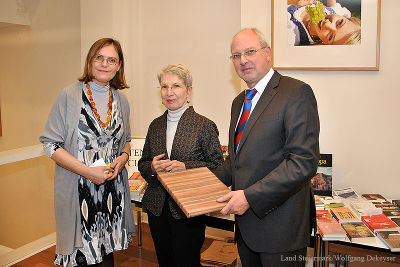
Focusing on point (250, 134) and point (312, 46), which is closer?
point (250, 134)

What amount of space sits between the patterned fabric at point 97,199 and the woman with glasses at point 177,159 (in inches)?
9.0

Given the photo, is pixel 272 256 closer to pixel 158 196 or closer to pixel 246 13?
pixel 158 196

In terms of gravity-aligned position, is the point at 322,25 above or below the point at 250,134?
above

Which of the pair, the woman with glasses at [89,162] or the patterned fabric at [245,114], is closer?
the patterned fabric at [245,114]

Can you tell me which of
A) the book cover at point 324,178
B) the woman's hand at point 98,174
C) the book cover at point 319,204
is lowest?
the book cover at point 319,204

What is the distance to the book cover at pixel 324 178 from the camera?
2855mm

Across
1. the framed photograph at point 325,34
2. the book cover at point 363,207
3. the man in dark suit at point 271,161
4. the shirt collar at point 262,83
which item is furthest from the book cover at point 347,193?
the shirt collar at point 262,83

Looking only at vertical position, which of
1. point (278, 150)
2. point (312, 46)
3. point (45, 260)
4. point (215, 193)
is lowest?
point (45, 260)

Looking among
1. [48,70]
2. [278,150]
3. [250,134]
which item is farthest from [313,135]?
[48,70]

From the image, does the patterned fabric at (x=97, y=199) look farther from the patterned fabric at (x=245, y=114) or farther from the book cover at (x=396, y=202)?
the book cover at (x=396, y=202)

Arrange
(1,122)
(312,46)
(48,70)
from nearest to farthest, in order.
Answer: (312,46) → (1,122) → (48,70)

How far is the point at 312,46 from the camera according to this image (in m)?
2.85

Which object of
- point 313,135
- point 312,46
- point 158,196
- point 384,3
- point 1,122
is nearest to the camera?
point 313,135

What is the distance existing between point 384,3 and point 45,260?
374cm
